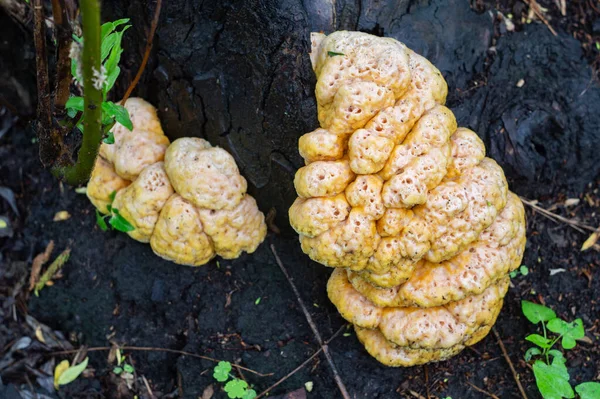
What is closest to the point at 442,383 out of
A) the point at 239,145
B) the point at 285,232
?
the point at 285,232

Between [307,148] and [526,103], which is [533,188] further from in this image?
[307,148]

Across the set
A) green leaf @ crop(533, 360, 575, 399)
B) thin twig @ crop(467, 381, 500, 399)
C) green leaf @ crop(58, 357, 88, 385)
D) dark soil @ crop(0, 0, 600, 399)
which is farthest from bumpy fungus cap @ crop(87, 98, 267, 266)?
green leaf @ crop(533, 360, 575, 399)

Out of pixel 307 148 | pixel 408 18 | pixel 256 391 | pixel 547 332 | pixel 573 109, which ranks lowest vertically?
pixel 256 391

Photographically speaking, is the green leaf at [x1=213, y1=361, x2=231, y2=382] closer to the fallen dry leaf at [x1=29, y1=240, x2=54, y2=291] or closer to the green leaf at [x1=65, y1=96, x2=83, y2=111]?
the fallen dry leaf at [x1=29, y1=240, x2=54, y2=291]

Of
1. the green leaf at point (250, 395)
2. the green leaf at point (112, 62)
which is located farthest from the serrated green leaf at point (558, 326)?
the green leaf at point (112, 62)

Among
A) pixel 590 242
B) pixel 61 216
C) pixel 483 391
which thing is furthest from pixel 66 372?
pixel 590 242

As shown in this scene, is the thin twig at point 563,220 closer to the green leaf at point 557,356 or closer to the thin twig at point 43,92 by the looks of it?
the green leaf at point 557,356
